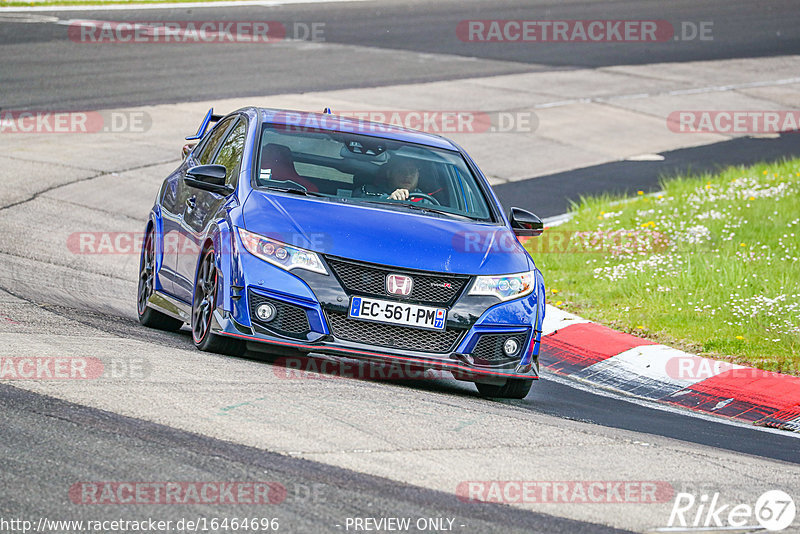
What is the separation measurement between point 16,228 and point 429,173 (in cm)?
562

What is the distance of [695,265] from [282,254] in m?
5.83

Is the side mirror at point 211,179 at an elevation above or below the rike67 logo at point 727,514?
above

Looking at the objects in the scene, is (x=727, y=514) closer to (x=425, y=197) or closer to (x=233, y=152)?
(x=425, y=197)

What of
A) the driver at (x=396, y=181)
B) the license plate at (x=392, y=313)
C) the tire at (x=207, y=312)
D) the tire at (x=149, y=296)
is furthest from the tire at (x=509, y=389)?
the tire at (x=149, y=296)

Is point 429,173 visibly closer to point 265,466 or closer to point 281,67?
point 265,466

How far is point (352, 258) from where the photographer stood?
23.8ft

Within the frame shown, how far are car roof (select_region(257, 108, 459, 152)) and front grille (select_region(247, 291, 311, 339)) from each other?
1.95 meters

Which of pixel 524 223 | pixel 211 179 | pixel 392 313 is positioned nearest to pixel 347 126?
pixel 211 179

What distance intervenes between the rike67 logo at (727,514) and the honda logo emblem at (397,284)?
89.0 inches

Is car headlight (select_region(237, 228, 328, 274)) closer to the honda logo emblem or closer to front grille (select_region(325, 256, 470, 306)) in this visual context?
front grille (select_region(325, 256, 470, 306))

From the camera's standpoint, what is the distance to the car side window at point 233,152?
8375mm

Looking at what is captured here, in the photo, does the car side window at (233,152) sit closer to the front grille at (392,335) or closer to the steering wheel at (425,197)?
the steering wheel at (425,197)

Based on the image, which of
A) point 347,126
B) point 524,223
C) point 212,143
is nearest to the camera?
point 524,223

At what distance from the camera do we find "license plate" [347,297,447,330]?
725 centimetres
